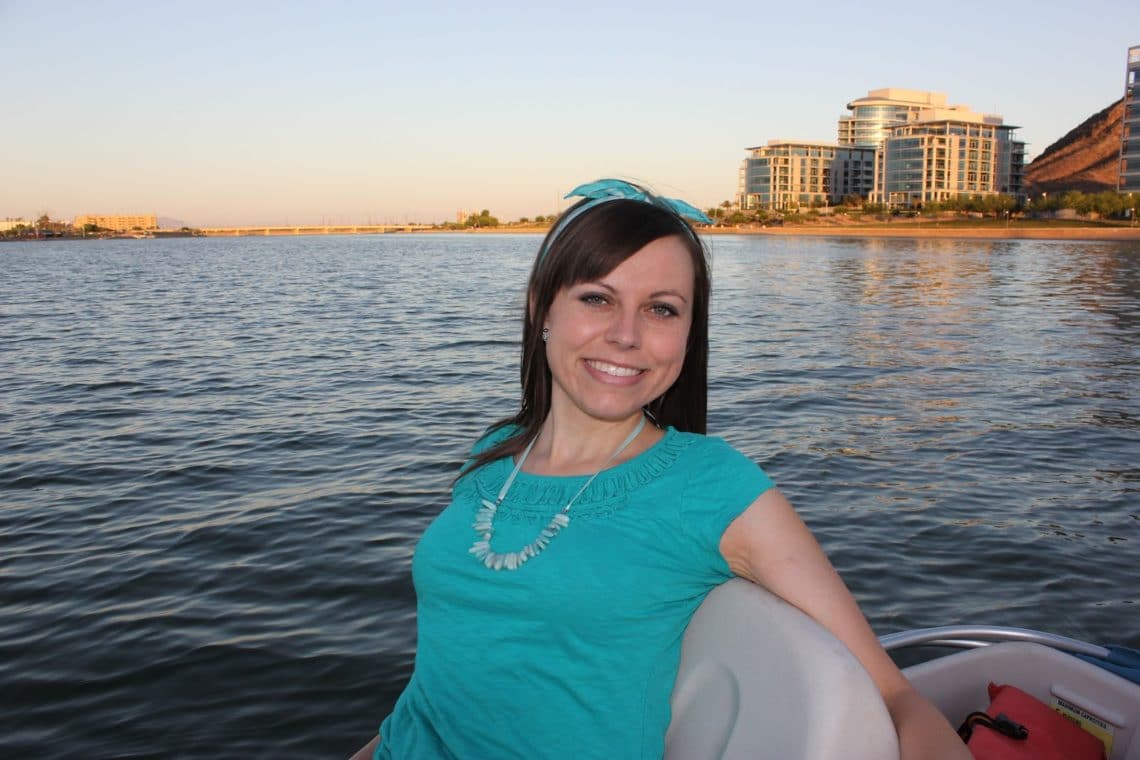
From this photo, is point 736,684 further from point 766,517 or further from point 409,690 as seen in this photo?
point 409,690

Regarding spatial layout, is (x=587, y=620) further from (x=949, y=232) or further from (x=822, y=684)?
(x=949, y=232)

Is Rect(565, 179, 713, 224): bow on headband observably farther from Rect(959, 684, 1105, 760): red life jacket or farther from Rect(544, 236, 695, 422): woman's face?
Rect(959, 684, 1105, 760): red life jacket

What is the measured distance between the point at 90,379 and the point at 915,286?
30.9 metres

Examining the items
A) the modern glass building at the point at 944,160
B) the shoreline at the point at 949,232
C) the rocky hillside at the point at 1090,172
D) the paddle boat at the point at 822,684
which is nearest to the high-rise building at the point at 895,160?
the modern glass building at the point at 944,160

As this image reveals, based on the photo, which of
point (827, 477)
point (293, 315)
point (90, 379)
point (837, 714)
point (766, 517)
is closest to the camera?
point (837, 714)

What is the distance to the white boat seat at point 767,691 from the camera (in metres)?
1.76

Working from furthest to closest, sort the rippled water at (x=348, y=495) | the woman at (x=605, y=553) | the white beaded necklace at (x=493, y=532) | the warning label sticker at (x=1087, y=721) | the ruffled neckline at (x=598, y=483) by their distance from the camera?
the rippled water at (x=348, y=495) → the warning label sticker at (x=1087, y=721) → the ruffled neckline at (x=598, y=483) → the white beaded necklace at (x=493, y=532) → the woman at (x=605, y=553)

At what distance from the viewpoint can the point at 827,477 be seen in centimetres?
953

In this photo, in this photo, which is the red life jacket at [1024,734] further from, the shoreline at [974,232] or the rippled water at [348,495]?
the shoreline at [974,232]

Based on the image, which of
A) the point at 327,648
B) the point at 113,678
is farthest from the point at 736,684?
the point at 113,678

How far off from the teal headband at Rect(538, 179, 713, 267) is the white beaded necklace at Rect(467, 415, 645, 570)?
22.5 inches

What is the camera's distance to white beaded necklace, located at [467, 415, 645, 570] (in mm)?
2164

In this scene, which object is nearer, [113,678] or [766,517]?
[766,517]

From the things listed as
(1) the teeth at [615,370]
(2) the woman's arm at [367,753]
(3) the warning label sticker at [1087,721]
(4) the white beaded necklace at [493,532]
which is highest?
(1) the teeth at [615,370]
